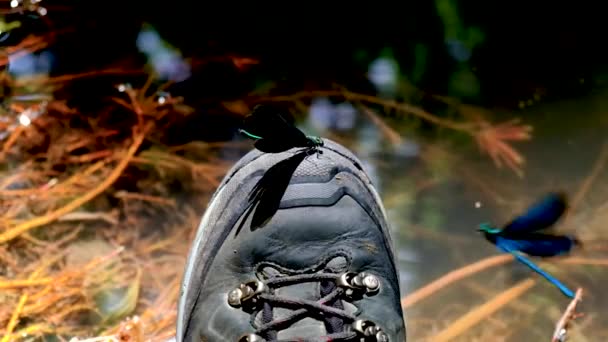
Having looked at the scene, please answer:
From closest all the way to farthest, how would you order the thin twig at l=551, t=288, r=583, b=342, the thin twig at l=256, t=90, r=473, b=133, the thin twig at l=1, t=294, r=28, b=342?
the thin twig at l=1, t=294, r=28, b=342 → the thin twig at l=551, t=288, r=583, b=342 → the thin twig at l=256, t=90, r=473, b=133

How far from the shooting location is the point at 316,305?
889 millimetres

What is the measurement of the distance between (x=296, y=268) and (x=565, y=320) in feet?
2.04

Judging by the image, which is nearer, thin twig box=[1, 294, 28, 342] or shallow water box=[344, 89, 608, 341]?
thin twig box=[1, 294, 28, 342]

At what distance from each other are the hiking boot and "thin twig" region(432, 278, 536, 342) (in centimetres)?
33

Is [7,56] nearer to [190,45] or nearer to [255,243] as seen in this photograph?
[190,45]

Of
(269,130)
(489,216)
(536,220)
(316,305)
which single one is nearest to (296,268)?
(316,305)

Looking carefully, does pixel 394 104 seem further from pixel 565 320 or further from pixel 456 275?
pixel 565 320

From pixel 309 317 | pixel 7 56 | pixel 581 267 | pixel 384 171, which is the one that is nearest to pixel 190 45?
pixel 7 56

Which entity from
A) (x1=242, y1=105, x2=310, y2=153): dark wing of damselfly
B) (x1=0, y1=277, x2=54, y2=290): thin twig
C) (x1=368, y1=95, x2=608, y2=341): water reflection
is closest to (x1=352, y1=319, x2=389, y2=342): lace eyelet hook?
(x1=242, y1=105, x2=310, y2=153): dark wing of damselfly

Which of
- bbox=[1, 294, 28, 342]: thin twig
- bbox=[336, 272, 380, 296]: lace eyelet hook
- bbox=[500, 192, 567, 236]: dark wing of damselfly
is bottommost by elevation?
bbox=[1, 294, 28, 342]: thin twig

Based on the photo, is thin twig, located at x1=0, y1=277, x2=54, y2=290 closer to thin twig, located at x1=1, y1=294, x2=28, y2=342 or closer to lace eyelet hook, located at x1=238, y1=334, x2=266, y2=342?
thin twig, located at x1=1, y1=294, x2=28, y2=342

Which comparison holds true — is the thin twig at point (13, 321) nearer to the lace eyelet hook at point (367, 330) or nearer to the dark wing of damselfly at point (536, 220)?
the lace eyelet hook at point (367, 330)

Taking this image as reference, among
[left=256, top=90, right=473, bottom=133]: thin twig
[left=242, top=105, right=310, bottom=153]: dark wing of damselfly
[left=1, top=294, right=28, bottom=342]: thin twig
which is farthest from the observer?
[left=256, top=90, right=473, bottom=133]: thin twig

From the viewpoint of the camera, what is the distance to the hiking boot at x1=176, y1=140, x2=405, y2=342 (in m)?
0.89
